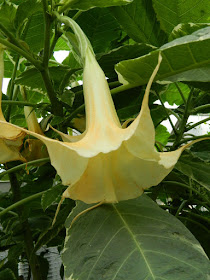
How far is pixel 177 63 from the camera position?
47cm

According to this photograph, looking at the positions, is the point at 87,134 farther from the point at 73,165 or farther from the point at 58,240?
the point at 58,240

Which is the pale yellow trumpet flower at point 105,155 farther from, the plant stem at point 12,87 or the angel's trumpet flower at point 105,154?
the plant stem at point 12,87

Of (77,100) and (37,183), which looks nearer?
(77,100)

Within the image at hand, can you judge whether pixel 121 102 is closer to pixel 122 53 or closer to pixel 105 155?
pixel 122 53

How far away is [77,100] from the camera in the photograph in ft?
2.18

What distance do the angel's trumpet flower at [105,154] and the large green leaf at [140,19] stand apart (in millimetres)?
220

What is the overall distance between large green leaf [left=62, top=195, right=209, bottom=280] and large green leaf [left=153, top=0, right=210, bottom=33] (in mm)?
304

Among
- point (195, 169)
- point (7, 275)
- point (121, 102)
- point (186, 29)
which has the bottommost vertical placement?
point (7, 275)

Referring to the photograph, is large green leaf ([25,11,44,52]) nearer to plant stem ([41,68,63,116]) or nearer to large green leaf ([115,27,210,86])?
plant stem ([41,68,63,116])

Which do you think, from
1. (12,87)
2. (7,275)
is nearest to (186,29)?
(12,87)

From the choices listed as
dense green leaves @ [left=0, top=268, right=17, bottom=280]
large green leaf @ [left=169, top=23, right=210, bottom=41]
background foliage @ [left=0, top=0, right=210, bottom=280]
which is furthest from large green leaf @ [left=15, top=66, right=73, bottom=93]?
dense green leaves @ [left=0, top=268, right=17, bottom=280]

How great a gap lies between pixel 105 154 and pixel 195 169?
275 mm

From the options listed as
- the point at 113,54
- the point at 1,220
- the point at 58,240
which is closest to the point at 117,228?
the point at 113,54

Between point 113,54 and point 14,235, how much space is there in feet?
1.56
